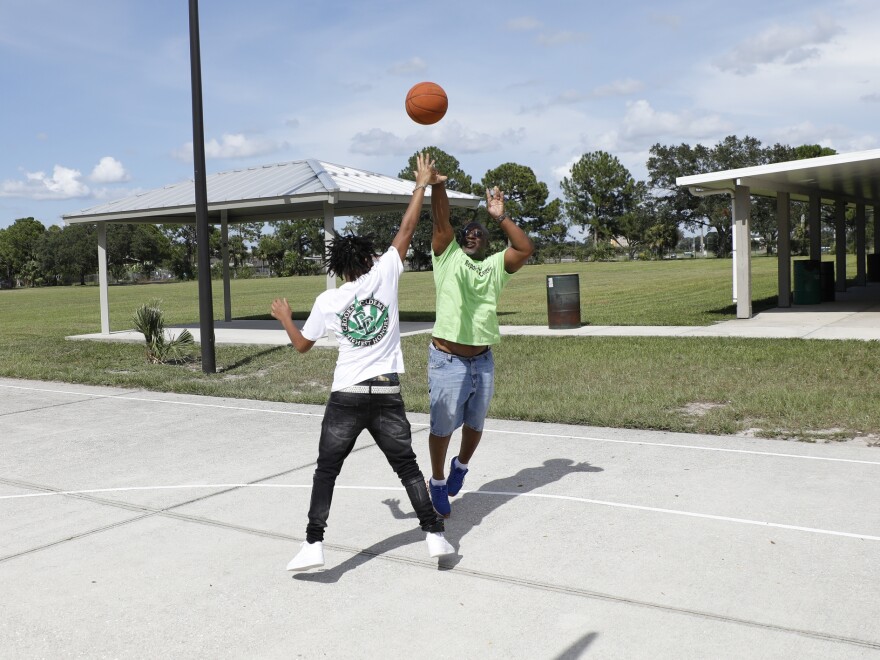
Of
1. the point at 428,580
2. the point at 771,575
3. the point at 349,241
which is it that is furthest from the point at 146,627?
the point at 771,575

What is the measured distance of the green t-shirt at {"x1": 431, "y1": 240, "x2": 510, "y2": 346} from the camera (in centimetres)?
527

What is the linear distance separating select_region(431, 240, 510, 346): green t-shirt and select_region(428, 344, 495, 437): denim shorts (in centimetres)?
13

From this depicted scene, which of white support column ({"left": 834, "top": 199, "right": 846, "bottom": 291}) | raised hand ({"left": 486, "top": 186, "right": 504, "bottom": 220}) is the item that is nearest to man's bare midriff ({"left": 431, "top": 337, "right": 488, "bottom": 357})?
raised hand ({"left": 486, "top": 186, "right": 504, "bottom": 220})

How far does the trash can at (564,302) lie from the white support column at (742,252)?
12.0 ft

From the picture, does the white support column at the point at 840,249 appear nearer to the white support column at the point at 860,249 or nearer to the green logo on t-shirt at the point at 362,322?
the white support column at the point at 860,249

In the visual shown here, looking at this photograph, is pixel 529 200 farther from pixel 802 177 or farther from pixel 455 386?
pixel 455 386

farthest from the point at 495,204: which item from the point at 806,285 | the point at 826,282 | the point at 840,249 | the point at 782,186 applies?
the point at 840,249

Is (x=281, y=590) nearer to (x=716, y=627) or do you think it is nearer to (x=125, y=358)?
(x=716, y=627)

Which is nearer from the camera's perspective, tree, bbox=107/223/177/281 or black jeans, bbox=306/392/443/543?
black jeans, bbox=306/392/443/543

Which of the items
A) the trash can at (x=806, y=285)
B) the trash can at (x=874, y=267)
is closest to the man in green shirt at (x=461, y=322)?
the trash can at (x=806, y=285)

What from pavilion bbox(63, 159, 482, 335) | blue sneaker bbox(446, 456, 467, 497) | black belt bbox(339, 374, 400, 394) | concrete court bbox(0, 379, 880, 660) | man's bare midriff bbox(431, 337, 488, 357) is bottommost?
concrete court bbox(0, 379, 880, 660)

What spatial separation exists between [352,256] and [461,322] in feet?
2.74

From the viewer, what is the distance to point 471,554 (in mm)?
5004

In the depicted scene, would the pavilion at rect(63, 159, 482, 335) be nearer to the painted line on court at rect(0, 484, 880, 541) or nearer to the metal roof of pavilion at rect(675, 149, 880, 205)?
the metal roof of pavilion at rect(675, 149, 880, 205)
